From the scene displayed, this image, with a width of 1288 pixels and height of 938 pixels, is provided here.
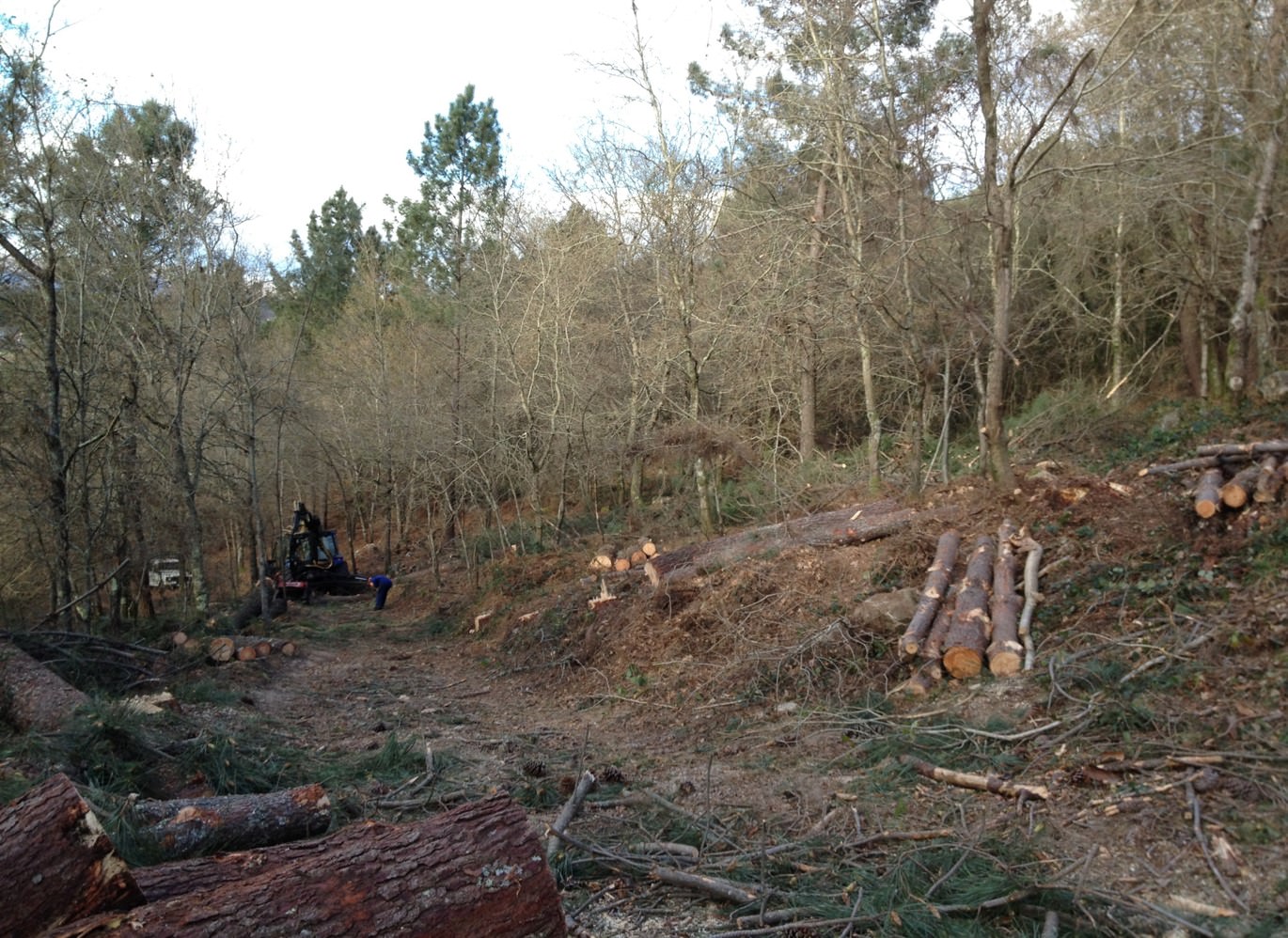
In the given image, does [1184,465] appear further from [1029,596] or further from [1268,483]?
[1029,596]

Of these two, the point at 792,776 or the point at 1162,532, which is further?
the point at 1162,532

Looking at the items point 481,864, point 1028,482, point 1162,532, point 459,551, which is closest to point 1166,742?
point 1162,532

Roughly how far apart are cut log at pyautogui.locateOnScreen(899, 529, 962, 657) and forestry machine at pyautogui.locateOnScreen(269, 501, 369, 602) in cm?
1648

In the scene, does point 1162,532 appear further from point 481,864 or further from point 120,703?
point 120,703

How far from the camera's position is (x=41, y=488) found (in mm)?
Result: 12828

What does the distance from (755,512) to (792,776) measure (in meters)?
10.2

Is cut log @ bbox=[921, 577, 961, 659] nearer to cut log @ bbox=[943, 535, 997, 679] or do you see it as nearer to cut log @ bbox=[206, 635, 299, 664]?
cut log @ bbox=[943, 535, 997, 679]

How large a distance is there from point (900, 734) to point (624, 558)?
25.9 ft

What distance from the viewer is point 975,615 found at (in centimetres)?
750

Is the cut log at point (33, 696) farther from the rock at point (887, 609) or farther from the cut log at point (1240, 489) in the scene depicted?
the cut log at point (1240, 489)

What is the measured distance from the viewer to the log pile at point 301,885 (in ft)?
10.5

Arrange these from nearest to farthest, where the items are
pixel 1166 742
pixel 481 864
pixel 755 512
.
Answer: pixel 481 864 < pixel 1166 742 < pixel 755 512

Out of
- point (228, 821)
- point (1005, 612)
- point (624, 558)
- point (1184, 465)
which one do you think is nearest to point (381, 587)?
point (624, 558)

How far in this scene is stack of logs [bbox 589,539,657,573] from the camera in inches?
541
